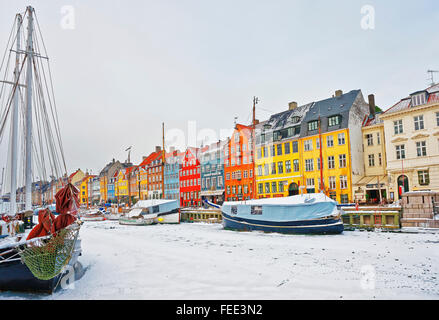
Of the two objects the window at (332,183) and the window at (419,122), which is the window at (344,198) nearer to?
the window at (332,183)

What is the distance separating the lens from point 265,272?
38.5ft

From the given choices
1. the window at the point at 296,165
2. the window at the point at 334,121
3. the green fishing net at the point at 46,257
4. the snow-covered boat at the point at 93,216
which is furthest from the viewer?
the snow-covered boat at the point at 93,216

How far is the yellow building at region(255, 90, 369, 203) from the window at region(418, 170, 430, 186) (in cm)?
747

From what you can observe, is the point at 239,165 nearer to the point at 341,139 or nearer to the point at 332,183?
the point at 332,183

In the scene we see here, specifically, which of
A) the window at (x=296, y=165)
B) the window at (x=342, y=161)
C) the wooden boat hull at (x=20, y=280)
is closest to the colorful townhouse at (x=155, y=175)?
the window at (x=296, y=165)

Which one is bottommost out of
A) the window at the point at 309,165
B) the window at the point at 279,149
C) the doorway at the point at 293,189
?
the doorway at the point at 293,189

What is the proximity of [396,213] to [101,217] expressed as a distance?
43.7m

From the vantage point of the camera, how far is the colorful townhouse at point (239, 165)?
51844 mm

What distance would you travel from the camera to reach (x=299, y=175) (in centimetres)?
4378

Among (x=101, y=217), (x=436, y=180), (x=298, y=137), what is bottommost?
(x=101, y=217)

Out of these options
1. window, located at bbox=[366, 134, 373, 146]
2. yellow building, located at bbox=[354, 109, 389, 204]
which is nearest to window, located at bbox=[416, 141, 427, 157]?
yellow building, located at bbox=[354, 109, 389, 204]

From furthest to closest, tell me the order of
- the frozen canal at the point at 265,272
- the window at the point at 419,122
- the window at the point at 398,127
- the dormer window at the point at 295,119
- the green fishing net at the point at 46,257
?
the dormer window at the point at 295,119 < the window at the point at 398,127 < the window at the point at 419,122 < the green fishing net at the point at 46,257 < the frozen canal at the point at 265,272
